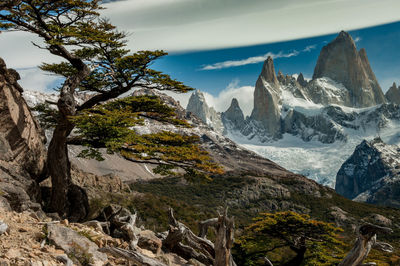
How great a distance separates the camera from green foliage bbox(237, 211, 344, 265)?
26.7 m

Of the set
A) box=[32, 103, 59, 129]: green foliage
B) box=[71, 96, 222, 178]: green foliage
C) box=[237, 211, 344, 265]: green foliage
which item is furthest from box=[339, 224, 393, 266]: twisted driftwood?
box=[237, 211, 344, 265]: green foliage

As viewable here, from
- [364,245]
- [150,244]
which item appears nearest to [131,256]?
[150,244]

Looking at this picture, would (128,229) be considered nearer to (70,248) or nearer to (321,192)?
(70,248)

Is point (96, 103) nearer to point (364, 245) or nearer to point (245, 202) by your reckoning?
point (364, 245)

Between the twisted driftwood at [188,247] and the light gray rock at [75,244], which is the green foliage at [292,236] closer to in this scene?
the twisted driftwood at [188,247]

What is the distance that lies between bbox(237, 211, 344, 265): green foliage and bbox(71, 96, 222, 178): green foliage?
12.6 metres

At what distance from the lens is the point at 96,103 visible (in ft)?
63.8

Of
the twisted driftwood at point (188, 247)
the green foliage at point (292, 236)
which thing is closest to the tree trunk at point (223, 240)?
the twisted driftwood at point (188, 247)

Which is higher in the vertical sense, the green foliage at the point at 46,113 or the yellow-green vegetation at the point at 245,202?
the green foliage at the point at 46,113

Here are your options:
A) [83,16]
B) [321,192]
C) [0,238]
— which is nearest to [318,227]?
[83,16]

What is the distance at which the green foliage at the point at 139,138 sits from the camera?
1445 cm

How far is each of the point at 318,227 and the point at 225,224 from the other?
18.9 metres

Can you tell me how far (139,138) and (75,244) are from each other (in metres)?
6.90

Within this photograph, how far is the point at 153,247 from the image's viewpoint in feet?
42.6
